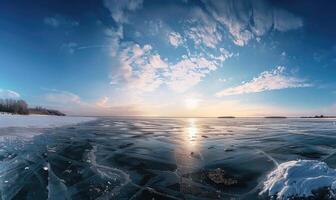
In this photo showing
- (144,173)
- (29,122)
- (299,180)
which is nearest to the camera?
(299,180)

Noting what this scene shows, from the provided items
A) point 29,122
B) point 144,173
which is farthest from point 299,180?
point 29,122

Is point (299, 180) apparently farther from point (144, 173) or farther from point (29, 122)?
point (29, 122)

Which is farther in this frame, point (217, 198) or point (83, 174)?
point (83, 174)

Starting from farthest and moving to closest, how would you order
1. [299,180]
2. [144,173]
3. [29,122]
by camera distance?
[29,122]
[144,173]
[299,180]

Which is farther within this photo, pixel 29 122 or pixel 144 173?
pixel 29 122

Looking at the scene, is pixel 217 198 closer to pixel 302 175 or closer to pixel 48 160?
pixel 302 175

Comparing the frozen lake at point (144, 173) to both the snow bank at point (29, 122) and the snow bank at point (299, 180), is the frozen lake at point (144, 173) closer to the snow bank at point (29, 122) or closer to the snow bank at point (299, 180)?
the snow bank at point (299, 180)

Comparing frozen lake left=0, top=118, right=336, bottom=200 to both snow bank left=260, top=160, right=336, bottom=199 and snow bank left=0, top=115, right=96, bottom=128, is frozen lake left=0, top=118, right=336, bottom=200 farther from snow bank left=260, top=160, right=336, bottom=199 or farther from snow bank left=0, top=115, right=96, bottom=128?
snow bank left=0, top=115, right=96, bottom=128

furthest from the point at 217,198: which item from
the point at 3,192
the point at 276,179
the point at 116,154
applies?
the point at 116,154
